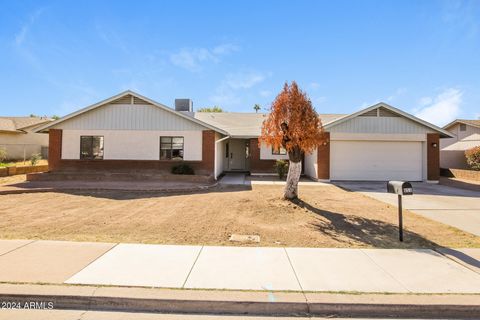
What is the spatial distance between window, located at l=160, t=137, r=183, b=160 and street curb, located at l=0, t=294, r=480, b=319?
14406 mm

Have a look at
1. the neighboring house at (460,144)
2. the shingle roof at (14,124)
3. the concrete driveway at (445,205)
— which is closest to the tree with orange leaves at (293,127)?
the concrete driveway at (445,205)

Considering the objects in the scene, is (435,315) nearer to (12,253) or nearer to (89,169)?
(12,253)

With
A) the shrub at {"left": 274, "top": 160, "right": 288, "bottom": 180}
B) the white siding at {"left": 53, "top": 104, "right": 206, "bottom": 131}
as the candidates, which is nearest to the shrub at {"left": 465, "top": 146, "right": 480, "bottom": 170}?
the shrub at {"left": 274, "top": 160, "right": 288, "bottom": 180}

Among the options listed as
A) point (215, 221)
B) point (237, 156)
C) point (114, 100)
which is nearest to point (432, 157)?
point (237, 156)

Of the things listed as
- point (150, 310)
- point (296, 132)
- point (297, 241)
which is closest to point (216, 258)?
point (150, 310)

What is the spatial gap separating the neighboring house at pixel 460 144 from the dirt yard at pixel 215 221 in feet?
53.8

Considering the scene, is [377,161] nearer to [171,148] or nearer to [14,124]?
[171,148]

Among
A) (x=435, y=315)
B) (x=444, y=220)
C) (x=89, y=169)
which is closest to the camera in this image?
(x=435, y=315)

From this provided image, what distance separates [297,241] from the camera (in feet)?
20.4

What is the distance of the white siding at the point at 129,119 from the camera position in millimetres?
17734

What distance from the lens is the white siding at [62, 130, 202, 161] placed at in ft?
58.3

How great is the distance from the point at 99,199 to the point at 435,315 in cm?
1083

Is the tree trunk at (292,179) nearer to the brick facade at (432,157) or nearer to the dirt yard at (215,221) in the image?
the dirt yard at (215,221)

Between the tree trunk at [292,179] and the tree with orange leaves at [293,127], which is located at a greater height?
the tree with orange leaves at [293,127]
